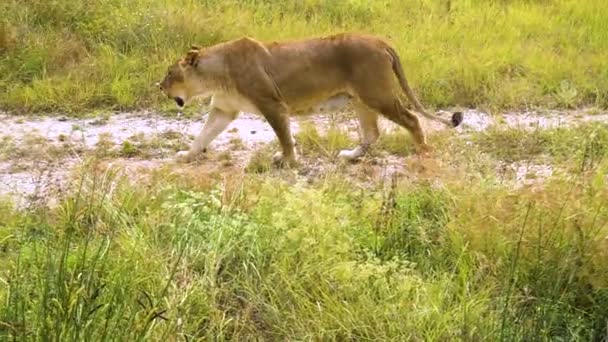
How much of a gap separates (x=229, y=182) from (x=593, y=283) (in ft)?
7.10

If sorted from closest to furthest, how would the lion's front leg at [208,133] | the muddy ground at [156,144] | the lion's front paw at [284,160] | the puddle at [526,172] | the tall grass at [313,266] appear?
the tall grass at [313,266] < the puddle at [526,172] < the muddy ground at [156,144] < the lion's front paw at [284,160] < the lion's front leg at [208,133]

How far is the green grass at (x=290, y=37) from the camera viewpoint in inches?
338

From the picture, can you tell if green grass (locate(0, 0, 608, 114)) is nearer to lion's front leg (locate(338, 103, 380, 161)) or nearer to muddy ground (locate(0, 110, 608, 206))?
muddy ground (locate(0, 110, 608, 206))

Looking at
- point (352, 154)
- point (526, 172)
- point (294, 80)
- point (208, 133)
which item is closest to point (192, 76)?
point (208, 133)

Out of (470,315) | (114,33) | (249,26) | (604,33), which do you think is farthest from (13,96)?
(604,33)

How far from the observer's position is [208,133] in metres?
7.07

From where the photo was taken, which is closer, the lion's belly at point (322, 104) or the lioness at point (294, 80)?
the lioness at point (294, 80)

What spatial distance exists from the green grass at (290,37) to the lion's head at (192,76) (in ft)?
4.02

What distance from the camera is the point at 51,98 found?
329 inches

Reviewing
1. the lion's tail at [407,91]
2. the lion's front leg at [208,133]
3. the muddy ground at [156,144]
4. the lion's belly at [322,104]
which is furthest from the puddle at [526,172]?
the lion's front leg at [208,133]

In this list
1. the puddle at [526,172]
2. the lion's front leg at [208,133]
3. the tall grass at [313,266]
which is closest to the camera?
the tall grass at [313,266]

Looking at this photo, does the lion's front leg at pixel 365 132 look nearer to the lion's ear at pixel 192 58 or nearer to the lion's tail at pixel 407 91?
the lion's tail at pixel 407 91

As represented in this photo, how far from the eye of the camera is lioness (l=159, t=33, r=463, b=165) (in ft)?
22.5

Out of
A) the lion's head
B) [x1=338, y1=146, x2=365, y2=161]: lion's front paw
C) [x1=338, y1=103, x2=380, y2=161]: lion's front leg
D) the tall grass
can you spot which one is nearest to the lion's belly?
[x1=338, y1=103, x2=380, y2=161]: lion's front leg
